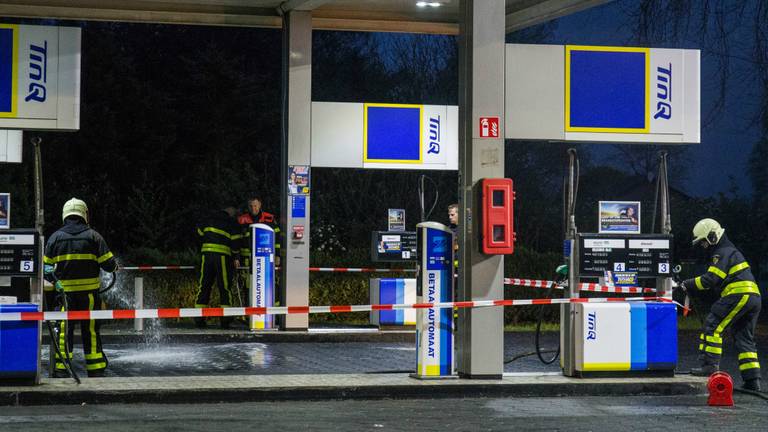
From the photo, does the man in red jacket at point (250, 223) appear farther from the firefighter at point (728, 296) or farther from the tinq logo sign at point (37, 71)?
the firefighter at point (728, 296)

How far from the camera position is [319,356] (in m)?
15.8

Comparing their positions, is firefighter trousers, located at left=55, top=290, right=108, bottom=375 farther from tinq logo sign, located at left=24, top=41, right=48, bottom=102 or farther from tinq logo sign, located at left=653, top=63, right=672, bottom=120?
tinq logo sign, located at left=653, top=63, right=672, bottom=120

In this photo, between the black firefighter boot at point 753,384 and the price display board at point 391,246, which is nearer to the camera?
the black firefighter boot at point 753,384

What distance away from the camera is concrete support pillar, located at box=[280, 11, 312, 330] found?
18.0 metres

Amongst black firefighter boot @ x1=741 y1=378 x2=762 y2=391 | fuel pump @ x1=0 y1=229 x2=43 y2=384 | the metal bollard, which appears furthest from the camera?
the metal bollard

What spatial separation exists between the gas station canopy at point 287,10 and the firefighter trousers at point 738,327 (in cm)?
586

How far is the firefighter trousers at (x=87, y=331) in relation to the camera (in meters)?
12.4

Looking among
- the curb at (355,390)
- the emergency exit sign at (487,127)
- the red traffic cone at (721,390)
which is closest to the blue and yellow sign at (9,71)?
the curb at (355,390)

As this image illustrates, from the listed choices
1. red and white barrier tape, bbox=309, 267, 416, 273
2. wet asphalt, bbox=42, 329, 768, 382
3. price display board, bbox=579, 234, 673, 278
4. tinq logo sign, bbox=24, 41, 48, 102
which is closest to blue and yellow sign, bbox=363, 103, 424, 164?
wet asphalt, bbox=42, 329, 768, 382

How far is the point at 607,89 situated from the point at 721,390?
3414mm

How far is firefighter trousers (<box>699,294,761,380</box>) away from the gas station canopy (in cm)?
586

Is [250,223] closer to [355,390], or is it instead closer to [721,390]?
[355,390]

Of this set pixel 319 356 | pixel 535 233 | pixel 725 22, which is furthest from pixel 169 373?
pixel 535 233

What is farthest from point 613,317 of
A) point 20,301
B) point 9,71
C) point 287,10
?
point 287,10
